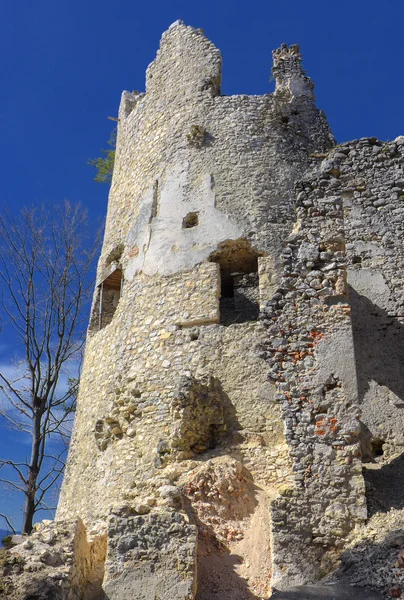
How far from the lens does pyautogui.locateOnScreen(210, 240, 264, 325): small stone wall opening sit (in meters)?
10.4

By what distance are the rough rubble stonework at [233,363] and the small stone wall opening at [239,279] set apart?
0.11ft

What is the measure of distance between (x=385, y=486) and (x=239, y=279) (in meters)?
4.68

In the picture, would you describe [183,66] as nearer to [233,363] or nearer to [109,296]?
[109,296]

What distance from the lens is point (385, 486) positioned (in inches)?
291

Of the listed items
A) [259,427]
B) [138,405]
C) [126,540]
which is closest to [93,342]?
[138,405]

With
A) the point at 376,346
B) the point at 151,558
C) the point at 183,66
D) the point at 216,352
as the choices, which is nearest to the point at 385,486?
the point at 376,346

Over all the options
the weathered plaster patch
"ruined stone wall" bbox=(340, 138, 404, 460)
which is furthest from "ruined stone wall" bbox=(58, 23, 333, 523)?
"ruined stone wall" bbox=(340, 138, 404, 460)

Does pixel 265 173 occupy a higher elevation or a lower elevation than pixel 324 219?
higher

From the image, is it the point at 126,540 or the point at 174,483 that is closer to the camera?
the point at 126,540

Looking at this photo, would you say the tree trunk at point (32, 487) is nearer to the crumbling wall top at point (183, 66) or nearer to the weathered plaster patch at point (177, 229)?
the weathered plaster patch at point (177, 229)

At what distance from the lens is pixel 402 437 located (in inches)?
348

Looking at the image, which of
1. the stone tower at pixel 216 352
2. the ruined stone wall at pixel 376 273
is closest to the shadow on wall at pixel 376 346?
the ruined stone wall at pixel 376 273

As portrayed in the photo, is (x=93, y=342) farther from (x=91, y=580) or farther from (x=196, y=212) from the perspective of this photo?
(x=91, y=580)

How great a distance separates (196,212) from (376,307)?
336cm
